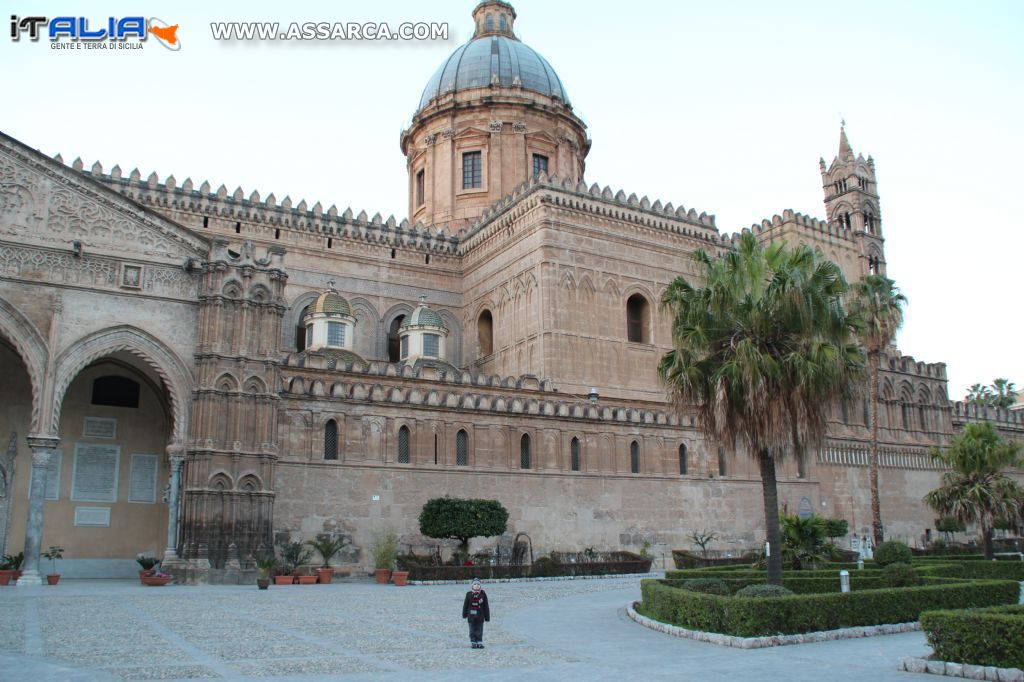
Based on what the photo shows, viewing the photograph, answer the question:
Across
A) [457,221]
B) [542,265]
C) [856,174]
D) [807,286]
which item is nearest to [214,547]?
[807,286]

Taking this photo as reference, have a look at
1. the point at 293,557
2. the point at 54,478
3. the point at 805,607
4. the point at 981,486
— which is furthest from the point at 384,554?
the point at 981,486

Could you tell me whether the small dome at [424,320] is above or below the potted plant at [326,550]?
above

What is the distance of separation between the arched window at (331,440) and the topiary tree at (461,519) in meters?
3.05

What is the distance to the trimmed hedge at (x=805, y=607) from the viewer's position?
12.0m

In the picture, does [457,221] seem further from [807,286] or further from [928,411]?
[807,286]

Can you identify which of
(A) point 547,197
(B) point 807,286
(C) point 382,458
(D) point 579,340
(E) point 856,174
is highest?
(E) point 856,174

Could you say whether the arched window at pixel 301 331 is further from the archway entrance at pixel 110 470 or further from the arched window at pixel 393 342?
the archway entrance at pixel 110 470

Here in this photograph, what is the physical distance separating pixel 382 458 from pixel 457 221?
1952cm

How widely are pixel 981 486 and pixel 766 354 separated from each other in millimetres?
14039

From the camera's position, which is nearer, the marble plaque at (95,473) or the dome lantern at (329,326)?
the marble plaque at (95,473)

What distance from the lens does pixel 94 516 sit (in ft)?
80.7

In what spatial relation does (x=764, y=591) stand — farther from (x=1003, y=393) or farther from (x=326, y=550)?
(x=1003, y=393)

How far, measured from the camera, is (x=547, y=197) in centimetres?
3588

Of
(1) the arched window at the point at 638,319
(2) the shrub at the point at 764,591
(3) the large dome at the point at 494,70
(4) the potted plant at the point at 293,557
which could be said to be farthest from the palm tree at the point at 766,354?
(3) the large dome at the point at 494,70
